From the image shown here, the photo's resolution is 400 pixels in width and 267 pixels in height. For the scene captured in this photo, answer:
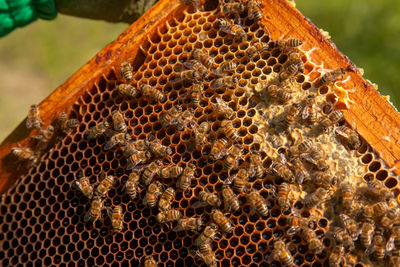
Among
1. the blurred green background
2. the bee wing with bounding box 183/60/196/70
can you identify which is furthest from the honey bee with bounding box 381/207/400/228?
the blurred green background

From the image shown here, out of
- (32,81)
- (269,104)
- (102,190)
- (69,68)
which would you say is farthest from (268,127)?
(32,81)

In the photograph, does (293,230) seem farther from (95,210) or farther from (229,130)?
(95,210)

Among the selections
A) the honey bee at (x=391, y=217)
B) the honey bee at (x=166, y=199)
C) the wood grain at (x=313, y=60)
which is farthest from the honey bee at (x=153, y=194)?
the honey bee at (x=391, y=217)

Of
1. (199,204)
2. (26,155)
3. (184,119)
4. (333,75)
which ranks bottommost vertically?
(26,155)

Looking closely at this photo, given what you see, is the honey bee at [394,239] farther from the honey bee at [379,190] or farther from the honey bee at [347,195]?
the honey bee at [347,195]

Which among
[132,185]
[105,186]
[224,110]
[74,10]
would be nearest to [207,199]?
[132,185]

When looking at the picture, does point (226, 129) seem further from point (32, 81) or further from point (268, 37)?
point (32, 81)
